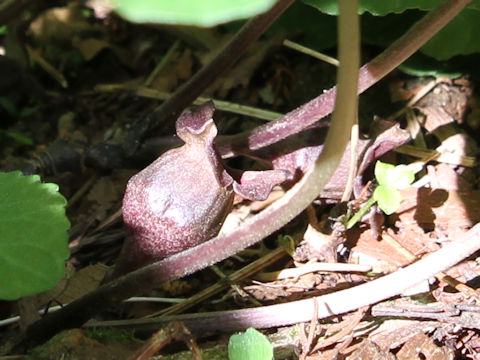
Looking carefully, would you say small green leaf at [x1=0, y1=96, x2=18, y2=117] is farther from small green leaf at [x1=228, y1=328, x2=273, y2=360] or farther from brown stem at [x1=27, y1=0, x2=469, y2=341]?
small green leaf at [x1=228, y1=328, x2=273, y2=360]

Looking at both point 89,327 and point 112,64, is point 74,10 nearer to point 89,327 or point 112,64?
point 112,64

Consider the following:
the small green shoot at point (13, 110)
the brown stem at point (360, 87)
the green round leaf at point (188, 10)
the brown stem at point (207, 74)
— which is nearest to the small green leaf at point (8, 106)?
the small green shoot at point (13, 110)

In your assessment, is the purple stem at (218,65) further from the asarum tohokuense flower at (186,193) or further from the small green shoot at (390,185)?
the small green shoot at (390,185)

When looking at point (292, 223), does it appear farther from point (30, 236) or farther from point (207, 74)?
point (30, 236)

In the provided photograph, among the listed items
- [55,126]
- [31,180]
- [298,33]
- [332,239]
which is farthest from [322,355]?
[55,126]

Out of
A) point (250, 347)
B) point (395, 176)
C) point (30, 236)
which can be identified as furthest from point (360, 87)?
point (30, 236)

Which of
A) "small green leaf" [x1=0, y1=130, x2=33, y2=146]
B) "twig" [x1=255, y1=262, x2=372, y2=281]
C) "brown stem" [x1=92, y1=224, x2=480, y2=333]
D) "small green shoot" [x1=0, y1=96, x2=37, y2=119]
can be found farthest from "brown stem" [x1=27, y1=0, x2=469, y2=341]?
"small green shoot" [x1=0, y1=96, x2=37, y2=119]

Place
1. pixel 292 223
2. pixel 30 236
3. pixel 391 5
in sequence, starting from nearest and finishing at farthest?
pixel 30 236 < pixel 391 5 < pixel 292 223
